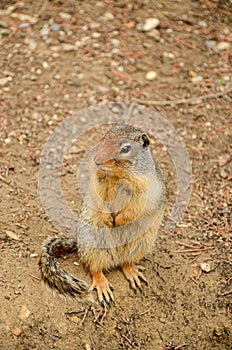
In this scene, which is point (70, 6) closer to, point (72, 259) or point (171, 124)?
point (171, 124)

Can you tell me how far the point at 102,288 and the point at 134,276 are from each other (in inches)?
10.9

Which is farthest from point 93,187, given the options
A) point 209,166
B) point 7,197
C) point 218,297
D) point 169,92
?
point 169,92

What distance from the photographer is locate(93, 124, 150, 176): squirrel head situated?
3.61 m

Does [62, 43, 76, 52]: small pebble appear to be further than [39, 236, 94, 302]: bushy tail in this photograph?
Yes

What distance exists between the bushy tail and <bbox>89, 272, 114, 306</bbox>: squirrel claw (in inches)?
2.6

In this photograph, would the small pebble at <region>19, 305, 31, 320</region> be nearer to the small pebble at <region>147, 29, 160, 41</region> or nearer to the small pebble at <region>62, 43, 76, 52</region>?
the small pebble at <region>62, 43, 76, 52</region>

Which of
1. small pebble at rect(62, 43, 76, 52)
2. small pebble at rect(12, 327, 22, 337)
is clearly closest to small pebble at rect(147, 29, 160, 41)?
small pebble at rect(62, 43, 76, 52)

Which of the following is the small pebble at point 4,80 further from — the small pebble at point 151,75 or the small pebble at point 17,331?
the small pebble at point 17,331

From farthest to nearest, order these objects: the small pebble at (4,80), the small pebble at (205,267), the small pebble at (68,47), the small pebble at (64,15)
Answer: the small pebble at (64,15) < the small pebble at (68,47) < the small pebble at (4,80) < the small pebble at (205,267)

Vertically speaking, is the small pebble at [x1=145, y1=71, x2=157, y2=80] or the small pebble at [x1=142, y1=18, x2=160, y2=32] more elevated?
the small pebble at [x1=142, y1=18, x2=160, y2=32]

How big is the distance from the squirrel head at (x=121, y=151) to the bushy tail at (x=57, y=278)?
72 cm

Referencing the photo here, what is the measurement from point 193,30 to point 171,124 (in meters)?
Result: 1.26

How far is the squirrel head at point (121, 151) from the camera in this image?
11.8 feet

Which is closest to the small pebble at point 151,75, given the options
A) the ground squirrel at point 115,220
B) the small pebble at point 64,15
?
the small pebble at point 64,15
